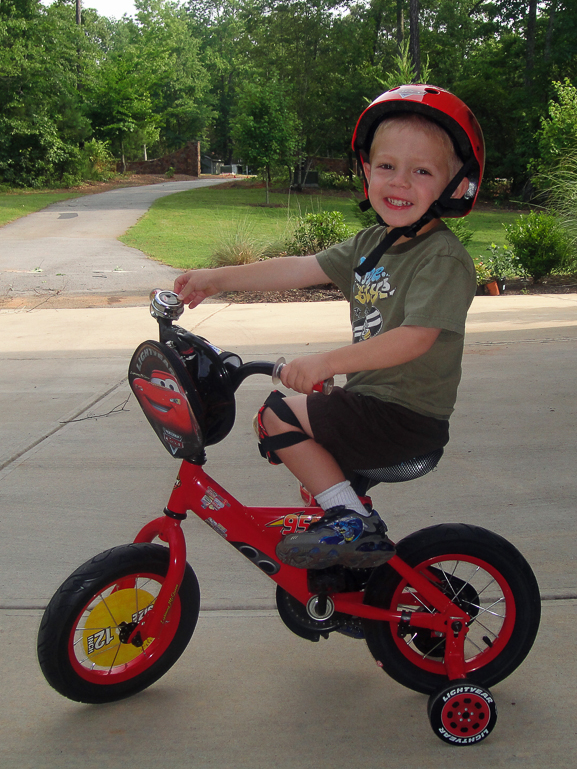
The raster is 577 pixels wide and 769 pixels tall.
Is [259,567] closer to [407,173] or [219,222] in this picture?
[407,173]

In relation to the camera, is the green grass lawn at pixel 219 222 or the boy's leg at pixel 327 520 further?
the green grass lawn at pixel 219 222

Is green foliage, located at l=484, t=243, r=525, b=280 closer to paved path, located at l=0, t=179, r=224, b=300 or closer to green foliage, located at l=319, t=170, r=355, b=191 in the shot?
paved path, located at l=0, t=179, r=224, b=300

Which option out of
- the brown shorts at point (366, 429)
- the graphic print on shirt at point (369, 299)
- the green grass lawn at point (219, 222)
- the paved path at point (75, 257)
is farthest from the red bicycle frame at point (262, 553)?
the green grass lawn at point (219, 222)

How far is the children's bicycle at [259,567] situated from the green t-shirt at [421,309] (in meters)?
0.22

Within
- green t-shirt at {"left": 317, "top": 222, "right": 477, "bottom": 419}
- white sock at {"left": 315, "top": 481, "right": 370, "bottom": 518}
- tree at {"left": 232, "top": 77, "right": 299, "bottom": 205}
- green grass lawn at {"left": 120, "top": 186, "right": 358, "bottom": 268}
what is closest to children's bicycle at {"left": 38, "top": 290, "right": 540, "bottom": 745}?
white sock at {"left": 315, "top": 481, "right": 370, "bottom": 518}

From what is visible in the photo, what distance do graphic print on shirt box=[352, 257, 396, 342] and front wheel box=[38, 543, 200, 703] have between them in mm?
862

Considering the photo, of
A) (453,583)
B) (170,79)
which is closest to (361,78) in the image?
(170,79)

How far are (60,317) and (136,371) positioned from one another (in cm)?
635

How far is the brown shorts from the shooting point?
2.06 metres

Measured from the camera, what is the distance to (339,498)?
2074mm

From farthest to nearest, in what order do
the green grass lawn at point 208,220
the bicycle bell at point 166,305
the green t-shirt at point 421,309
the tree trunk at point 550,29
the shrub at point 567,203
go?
the tree trunk at point 550,29 < the green grass lawn at point 208,220 < the shrub at point 567,203 < the bicycle bell at point 166,305 < the green t-shirt at point 421,309

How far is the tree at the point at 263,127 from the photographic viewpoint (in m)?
24.2

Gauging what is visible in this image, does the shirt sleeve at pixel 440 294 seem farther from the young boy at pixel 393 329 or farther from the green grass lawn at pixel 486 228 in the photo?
the green grass lawn at pixel 486 228

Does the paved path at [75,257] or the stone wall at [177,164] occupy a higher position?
the stone wall at [177,164]
